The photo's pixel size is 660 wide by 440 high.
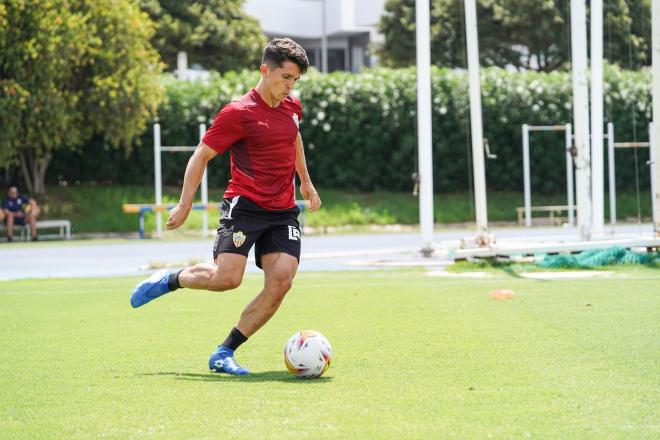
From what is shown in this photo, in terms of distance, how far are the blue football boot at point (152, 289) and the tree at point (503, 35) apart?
1748 inches

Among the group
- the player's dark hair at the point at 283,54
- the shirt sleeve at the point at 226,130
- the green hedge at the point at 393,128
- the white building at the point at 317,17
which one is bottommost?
the shirt sleeve at the point at 226,130

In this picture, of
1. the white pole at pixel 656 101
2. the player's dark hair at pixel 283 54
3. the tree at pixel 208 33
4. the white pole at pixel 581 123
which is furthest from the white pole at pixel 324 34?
the player's dark hair at pixel 283 54

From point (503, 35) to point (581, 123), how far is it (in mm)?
36756

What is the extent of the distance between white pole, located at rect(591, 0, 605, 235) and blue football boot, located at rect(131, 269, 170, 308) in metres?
14.4

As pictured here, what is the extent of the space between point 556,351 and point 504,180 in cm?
2917

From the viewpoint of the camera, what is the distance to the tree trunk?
106 ft

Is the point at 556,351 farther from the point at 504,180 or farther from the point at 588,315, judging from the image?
the point at 504,180

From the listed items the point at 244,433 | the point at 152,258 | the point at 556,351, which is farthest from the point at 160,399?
the point at 152,258

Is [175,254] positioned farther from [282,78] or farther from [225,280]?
[282,78]

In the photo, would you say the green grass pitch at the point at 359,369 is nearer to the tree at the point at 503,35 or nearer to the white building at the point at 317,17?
the tree at the point at 503,35

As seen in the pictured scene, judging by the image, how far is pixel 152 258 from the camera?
2256 centimetres

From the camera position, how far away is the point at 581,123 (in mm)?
18578

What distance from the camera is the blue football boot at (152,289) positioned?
777 centimetres

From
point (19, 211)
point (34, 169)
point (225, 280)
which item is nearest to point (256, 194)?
point (225, 280)
